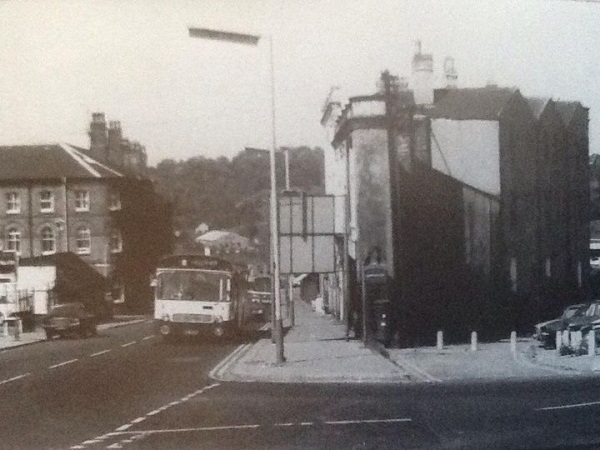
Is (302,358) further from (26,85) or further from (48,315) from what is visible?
(26,85)

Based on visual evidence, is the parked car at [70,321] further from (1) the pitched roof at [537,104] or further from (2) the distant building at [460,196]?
(1) the pitched roof at [537,104]

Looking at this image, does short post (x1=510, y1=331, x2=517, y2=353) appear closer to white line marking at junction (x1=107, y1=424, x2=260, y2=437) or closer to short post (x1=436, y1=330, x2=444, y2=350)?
short post (x1=436, y1=330, x2=444, y2=350)

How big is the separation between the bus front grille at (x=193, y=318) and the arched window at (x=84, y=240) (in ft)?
2.31

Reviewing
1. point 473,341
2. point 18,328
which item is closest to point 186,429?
point 18,328

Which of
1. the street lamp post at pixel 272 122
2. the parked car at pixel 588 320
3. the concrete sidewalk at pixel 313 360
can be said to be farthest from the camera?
the parked car at pixel 588 320

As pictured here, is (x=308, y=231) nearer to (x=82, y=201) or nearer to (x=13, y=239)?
(x=82, y=201)

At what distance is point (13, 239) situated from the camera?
4770 mm

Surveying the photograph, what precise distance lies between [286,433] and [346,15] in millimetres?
2396

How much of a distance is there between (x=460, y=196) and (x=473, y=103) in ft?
1.92

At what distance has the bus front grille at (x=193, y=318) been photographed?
5195 mm

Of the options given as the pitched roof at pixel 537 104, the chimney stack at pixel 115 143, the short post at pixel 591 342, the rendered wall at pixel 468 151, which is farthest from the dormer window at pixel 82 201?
the short post at pixel 591 342

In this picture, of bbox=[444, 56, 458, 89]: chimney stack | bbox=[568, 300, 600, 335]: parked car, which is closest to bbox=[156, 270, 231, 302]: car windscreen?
bbox=[444, 56, 458, 89]: chimney stack

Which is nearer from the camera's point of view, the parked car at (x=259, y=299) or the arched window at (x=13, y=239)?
the arched window at (x=13, y=239)

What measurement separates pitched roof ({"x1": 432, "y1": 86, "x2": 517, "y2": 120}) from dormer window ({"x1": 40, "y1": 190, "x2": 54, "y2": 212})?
7.53 ft
